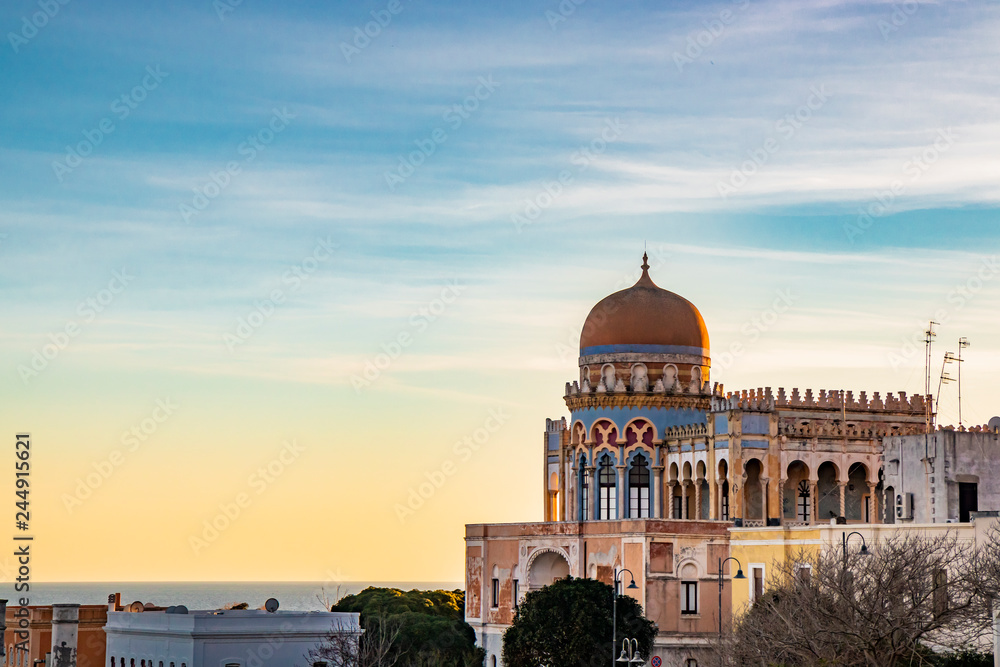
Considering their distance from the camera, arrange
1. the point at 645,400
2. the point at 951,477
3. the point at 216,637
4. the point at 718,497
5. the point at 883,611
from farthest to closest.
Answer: the point at 645,400
the point at 718,497
the point at 216,637
the point at 951,477
the point at 883,611

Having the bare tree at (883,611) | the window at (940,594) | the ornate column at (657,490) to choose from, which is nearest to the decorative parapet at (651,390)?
the ornate column at (657,490)

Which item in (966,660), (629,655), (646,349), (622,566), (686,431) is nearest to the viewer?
(966,660)

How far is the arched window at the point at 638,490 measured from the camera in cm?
8181

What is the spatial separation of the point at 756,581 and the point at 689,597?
11.9ft

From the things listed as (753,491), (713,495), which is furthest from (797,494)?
(713,495)

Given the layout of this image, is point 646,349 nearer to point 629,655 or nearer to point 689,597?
point 689,597

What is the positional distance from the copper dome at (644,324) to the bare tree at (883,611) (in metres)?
25.4

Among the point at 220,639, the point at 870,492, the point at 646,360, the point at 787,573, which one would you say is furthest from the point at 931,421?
the point at 220,639

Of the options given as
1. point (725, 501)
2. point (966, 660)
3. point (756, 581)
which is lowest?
point (966, 660)

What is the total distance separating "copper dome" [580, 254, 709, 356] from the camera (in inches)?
3226

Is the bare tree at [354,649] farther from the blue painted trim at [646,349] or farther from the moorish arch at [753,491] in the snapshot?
the moorish arch at [753,491]

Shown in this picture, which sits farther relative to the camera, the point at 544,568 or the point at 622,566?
the point at 544,568

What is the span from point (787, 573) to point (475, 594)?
836 inches

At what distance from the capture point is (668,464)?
80.9m
